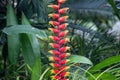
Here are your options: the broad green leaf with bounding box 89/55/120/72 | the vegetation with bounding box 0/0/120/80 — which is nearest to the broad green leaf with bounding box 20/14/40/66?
the vegetation with bounding box 0/0/120/80

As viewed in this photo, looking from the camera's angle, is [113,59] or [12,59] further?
[12,59]

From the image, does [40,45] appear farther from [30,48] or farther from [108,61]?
[108,61]

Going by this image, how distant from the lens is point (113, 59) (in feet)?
3.59

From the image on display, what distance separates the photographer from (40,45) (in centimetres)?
174

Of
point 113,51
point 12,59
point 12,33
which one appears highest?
point 12,33

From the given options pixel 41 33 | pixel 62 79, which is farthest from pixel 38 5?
pixel 62 79

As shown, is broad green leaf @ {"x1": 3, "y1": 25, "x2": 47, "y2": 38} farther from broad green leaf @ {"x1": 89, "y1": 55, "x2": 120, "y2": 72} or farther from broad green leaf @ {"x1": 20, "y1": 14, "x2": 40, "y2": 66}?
Result: broad green leaf @ {"x1": 89, "y1": 55, "x2": 120, "y2": 72}

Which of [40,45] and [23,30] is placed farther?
[40,45]

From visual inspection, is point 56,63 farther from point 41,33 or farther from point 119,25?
point 119,25

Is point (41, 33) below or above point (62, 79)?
above

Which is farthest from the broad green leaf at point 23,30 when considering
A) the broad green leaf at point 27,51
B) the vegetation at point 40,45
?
the broad green leaf at point 27,51

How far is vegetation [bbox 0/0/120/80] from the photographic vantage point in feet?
3.73

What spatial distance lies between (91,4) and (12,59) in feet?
2.43

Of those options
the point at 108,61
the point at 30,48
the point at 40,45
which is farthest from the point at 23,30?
the point at 40,45
